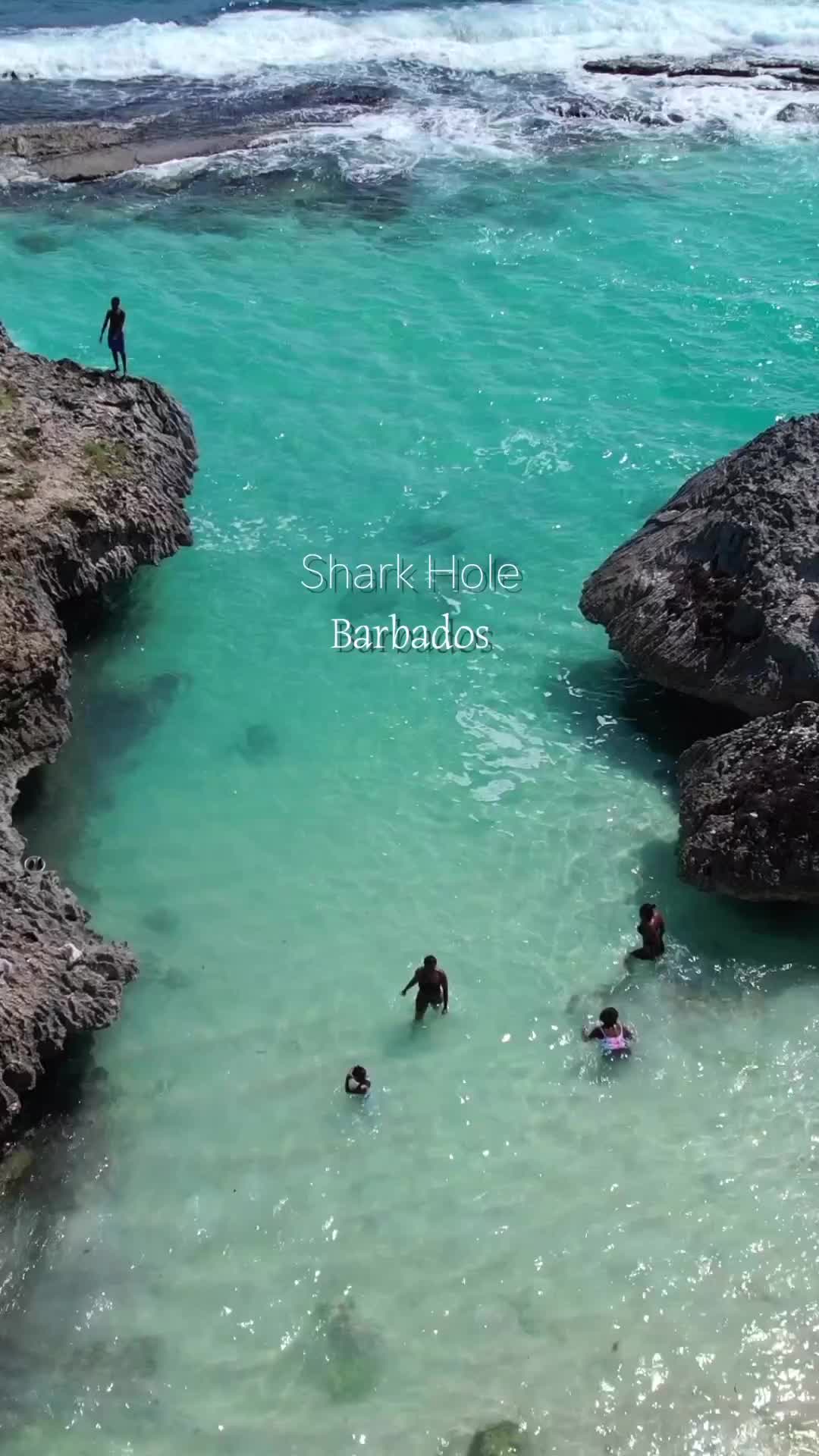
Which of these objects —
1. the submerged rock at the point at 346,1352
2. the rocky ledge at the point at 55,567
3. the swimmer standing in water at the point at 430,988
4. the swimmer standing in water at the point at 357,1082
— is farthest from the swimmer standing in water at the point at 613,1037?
the rocky ledge at the point at 55,567

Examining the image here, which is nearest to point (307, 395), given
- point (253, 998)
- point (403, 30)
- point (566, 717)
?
point (566, 717)

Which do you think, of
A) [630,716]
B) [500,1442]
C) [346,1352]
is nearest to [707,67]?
[630,716]

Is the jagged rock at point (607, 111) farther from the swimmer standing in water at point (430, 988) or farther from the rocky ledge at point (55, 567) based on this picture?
the swimmer standing in water at point (430, 988)

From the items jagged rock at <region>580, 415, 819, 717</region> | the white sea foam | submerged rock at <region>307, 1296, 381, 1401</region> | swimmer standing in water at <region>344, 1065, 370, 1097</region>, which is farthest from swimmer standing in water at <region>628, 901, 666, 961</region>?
the white sea foam

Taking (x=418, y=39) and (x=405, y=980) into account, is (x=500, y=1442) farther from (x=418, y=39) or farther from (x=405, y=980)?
(x=418, y=39)

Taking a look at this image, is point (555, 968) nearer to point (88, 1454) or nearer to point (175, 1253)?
point (175, 1253)

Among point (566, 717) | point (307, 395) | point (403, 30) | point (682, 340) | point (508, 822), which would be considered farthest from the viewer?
point (403, 30)
